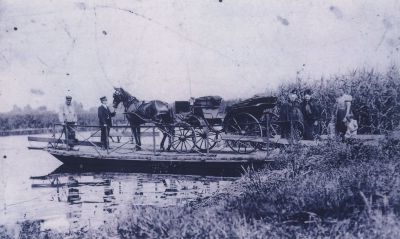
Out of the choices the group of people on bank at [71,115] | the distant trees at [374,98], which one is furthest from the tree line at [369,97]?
the group of people on bank at [71,115]

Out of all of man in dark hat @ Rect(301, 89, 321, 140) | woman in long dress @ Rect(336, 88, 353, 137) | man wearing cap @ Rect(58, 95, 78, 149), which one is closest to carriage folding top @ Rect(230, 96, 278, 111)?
man in dark hat @ Rect(301, 89, 321, 140)

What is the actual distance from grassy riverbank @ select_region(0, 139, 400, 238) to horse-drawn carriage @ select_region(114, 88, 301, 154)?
473cm

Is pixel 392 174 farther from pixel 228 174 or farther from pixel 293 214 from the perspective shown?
pixel 228 174

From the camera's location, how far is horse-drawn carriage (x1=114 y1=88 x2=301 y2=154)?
39.0ft

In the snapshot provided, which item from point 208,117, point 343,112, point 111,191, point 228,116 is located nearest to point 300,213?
point 343,112

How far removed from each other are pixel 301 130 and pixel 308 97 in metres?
1.05

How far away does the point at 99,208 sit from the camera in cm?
884

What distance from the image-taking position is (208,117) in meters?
12.9

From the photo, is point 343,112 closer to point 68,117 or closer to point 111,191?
point 111,191

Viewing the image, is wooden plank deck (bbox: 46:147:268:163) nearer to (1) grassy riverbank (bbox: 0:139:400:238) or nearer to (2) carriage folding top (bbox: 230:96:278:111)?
(2) carriage folding top (bbox: 230:96:278:111)

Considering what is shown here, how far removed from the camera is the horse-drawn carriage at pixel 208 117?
39.0 feet

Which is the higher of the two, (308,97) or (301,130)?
(308,97)

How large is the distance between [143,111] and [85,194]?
14.6 ft

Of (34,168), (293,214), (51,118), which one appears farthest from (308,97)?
(51,118)
